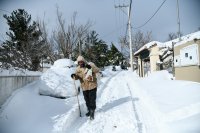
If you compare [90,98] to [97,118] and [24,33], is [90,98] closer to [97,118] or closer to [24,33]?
[97,118]

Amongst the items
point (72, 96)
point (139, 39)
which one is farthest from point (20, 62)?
A: point (139, 39)

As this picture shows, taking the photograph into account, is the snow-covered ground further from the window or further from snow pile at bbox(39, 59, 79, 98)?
the window

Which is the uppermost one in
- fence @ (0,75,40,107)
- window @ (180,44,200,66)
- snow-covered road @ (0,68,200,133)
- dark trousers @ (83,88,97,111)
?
window @ (180,44,200,66)

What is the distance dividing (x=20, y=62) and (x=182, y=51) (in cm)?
898

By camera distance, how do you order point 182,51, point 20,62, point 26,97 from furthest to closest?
point 182,51
point 20,62
point 26,97

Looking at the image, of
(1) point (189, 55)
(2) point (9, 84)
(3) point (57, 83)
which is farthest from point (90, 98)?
(1) point (189, 55)

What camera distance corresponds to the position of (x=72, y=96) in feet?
34.7

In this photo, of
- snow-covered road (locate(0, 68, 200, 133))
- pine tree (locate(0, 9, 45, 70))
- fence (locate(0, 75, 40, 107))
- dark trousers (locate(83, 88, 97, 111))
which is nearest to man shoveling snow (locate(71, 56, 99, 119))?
dark trousers (locate(83, 88, 97, 111))

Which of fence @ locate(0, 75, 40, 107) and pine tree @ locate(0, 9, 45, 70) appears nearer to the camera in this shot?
fence @ locate(0, 75, 40, 107)

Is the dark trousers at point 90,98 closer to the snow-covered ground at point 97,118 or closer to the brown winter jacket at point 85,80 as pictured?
the brown winter jacket at point 85,80

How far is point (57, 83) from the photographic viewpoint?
10.2 m

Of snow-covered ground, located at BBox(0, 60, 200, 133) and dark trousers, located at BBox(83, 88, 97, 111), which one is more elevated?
dark trousers, located at BBox(83, 88, 97, 111)

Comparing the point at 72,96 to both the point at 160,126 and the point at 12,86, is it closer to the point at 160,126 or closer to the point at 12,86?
the point at 12,86

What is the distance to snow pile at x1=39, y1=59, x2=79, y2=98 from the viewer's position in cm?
964
